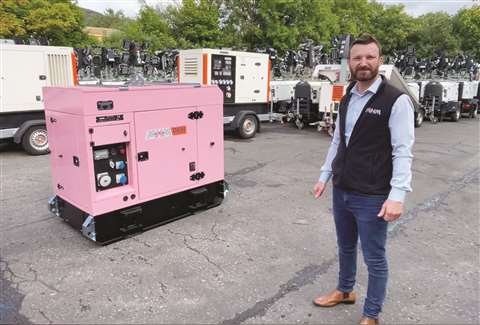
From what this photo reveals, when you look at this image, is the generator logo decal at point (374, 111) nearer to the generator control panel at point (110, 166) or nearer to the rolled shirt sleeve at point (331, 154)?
the rolled shirt sleeve at point (331, 154)

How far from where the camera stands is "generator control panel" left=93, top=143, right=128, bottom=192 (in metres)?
4.09

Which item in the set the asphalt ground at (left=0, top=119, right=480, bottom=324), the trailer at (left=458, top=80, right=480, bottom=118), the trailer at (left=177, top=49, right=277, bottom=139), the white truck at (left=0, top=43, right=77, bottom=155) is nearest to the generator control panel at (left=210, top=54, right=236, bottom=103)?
the trailer at (left=177, top=49, right=277, bottom=139)

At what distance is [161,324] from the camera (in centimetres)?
292

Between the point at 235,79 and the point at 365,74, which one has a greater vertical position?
the point at 235,79

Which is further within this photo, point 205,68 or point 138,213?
point 205,68

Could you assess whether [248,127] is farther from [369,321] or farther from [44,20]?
[44,20]

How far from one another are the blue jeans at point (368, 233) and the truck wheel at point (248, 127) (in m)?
8.38

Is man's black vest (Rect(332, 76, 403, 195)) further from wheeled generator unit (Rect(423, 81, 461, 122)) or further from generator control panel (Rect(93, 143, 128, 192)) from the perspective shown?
wheeled generator unit (Rect(423, 81, 461, 122))

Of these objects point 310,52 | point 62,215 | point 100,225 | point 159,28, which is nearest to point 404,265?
point 100,225

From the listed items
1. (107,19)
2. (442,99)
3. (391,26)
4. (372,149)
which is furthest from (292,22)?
(107,19)

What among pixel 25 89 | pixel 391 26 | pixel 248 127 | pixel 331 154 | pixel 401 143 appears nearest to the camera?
pixel 401 143

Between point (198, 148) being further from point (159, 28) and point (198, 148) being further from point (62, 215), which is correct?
point (159, 28)

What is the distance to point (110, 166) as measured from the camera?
13.8 ft

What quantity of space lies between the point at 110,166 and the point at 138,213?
0.65 metres
